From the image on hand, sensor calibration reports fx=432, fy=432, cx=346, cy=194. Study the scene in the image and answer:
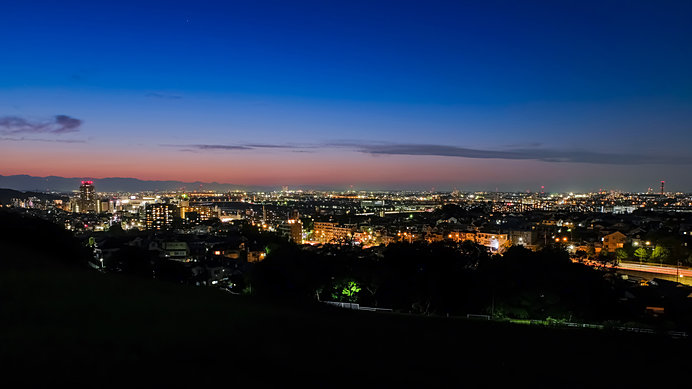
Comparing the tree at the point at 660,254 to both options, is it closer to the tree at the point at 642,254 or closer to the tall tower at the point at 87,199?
the tree at the point at 642,254

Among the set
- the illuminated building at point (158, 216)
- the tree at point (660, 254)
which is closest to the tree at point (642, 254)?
the tree at point (660, 254)

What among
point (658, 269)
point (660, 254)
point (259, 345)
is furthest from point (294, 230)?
point (259, 345)

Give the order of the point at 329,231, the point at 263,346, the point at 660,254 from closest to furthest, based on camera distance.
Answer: the point at 263,346 → the point at 660,254 → the point at 329,231

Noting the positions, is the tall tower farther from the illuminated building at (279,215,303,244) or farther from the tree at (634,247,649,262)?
the tree at (634,247,649,262)

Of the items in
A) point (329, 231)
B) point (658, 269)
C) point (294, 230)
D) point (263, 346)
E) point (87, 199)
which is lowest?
point (329, 231)

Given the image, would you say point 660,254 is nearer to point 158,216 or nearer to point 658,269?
point 658,269

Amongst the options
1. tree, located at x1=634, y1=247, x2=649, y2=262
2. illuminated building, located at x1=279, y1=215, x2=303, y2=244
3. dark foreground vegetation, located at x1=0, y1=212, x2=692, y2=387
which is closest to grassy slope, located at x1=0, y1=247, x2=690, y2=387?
dark foreground vegetation, located at x1=0, y1=212, x2=692, y2=387

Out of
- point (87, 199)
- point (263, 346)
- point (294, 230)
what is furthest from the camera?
point (87, 199)

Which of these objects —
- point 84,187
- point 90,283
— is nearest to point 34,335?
point 90,283
